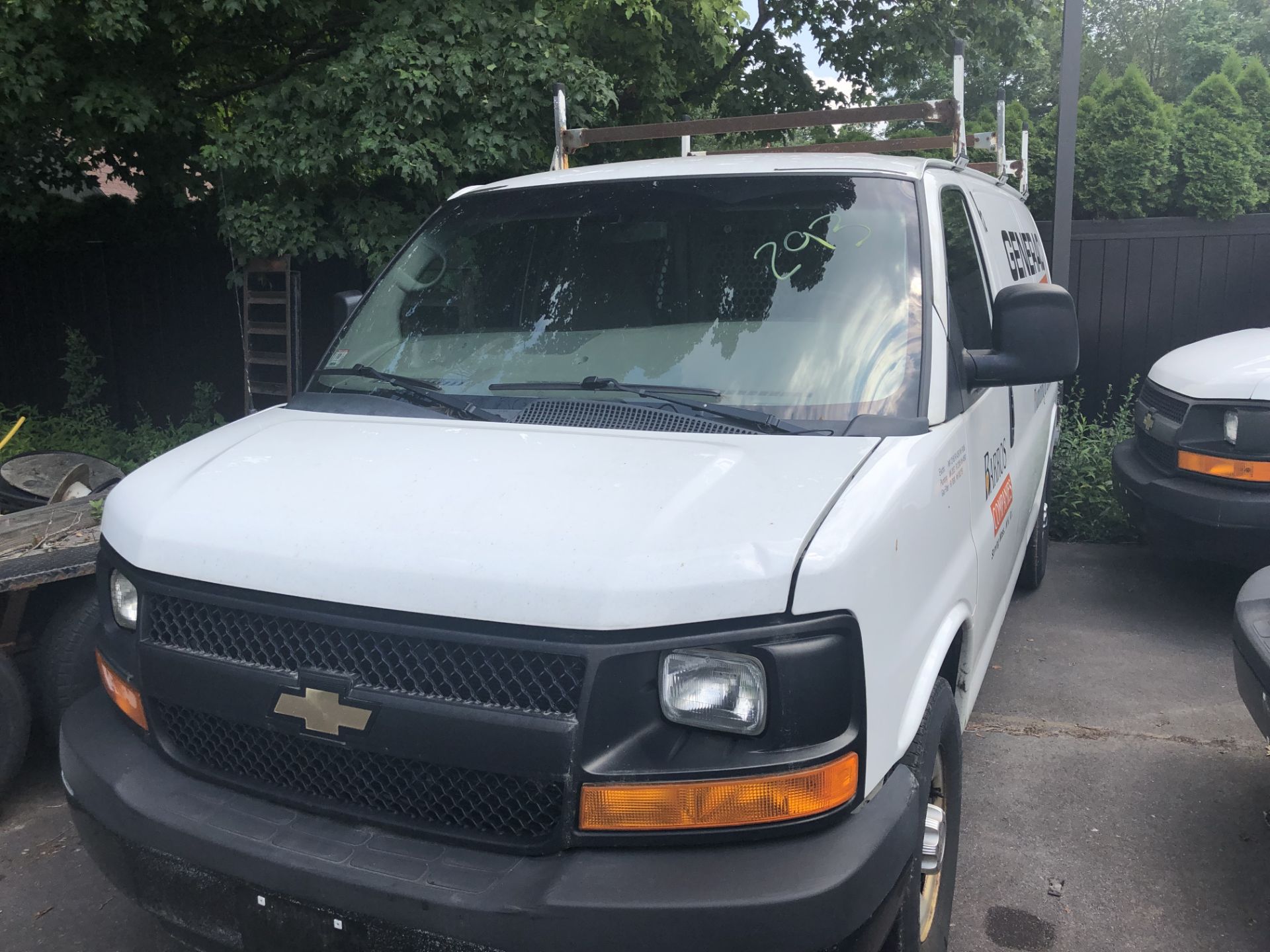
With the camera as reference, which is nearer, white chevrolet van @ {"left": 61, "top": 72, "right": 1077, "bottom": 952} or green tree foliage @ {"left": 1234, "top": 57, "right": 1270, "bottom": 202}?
white chevrolet van @ {"left": 61, "top": 72, "right": 1077, "bottom": 952}

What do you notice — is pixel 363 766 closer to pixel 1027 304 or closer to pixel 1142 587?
pixel 1027 304

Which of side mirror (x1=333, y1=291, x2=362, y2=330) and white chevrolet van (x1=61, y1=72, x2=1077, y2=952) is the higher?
side mirror (x1=333, y1=291, x2=362, y2=330)

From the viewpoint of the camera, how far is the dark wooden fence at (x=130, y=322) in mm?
10570

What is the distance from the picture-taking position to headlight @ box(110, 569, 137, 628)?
2508 mm

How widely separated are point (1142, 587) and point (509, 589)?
505 cm

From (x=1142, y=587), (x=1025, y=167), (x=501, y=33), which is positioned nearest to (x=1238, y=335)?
(x=1142, y=587)

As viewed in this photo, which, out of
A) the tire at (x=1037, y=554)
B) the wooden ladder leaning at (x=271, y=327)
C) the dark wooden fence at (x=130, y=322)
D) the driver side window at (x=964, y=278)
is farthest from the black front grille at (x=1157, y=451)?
the dark wooden fence at (x=130, y=322)

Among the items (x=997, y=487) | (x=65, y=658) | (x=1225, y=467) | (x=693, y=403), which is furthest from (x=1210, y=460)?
(x=65, y=658)

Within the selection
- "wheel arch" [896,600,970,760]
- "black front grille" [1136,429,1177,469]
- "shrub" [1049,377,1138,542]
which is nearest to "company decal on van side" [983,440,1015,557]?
"wheel arch" [896,600,970,760]

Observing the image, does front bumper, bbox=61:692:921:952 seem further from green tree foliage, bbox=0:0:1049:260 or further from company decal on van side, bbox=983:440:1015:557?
green tree foliage, bbox=0:0:1049:260

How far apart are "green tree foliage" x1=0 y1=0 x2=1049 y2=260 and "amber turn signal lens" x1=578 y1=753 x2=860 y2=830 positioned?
5.25 meters

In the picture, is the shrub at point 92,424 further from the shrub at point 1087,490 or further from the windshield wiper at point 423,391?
the shrub at point 1087,490

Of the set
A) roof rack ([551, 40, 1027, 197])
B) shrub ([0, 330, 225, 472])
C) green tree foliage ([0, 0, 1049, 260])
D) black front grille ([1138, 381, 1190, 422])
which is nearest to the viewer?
roof rack ([551, 40, 1027, 197])

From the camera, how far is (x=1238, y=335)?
5.57 metres
